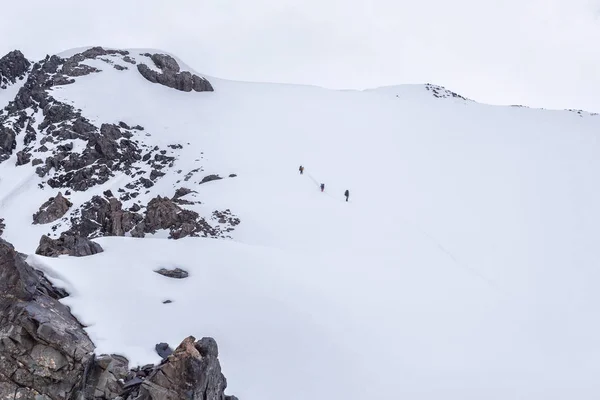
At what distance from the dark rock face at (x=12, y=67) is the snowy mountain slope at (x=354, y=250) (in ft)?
35.3

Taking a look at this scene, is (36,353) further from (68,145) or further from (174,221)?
(68,145)

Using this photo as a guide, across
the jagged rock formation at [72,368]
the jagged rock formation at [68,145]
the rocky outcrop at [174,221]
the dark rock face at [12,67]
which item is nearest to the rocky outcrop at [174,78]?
the jagged rock formation at [68,145]

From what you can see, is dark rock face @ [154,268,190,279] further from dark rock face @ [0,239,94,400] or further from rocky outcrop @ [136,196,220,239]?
rocky outcrop @ [136,196,220,239]

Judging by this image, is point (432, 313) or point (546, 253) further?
point (546, 253)

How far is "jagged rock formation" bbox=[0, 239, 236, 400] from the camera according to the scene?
1000cm

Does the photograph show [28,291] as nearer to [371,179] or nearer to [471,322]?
[471,322]

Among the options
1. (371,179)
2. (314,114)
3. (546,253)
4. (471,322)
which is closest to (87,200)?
(371,179)

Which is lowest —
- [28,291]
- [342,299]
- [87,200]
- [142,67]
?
[87,200]

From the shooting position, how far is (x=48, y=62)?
65.1 m

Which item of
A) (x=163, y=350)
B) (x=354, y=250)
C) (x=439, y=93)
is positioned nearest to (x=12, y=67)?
(x=354, y=250)

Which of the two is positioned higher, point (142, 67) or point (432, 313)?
point (142, 67)

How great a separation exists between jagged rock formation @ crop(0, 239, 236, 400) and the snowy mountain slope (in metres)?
0.88

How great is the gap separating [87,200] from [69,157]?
8238 millimetres

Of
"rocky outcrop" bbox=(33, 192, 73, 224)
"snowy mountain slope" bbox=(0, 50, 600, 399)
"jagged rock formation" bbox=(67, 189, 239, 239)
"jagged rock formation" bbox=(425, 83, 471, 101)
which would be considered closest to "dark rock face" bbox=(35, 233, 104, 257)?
"snowy mountain slope" bbox=(0, 50, 600, 399)
